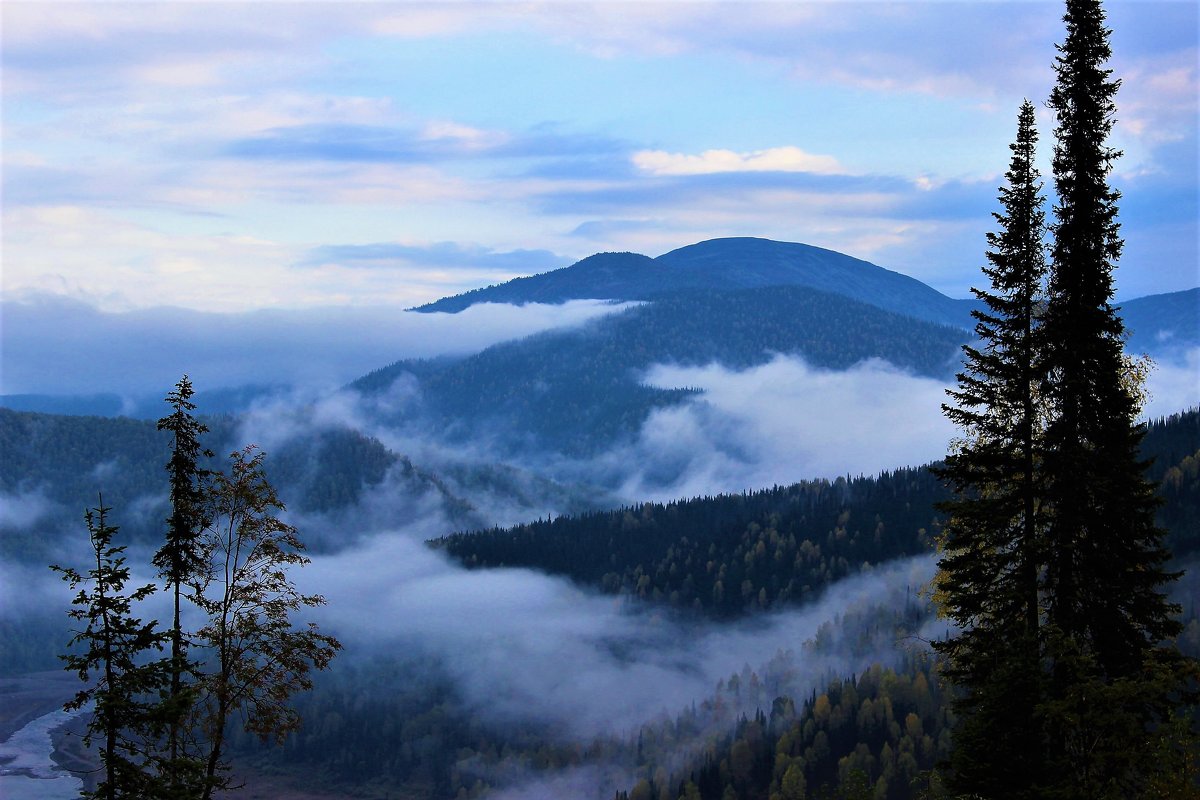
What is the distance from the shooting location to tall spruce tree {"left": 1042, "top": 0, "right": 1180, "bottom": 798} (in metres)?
37.0

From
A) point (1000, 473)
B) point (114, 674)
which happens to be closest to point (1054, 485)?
point (1000, 473)

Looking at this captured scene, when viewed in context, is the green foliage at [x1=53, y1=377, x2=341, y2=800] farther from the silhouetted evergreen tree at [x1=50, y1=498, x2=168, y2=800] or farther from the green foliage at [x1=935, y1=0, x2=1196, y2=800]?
the green foliage at [x1=935, y1=0, x2=1196, y2=800]

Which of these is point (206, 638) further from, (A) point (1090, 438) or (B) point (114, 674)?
(A) point (1090, 438)

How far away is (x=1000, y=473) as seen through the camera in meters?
38.6

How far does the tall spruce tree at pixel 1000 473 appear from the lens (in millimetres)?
37938

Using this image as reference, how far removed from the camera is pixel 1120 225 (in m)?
38.7

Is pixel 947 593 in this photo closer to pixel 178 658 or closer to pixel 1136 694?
pixel 1136 694

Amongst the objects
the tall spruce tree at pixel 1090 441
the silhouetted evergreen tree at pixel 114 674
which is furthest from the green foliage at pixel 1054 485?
the silhouetted evergreen tree at pixel 114 674

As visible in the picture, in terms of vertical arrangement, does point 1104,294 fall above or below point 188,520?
above

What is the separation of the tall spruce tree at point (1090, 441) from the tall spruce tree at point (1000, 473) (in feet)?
2.29

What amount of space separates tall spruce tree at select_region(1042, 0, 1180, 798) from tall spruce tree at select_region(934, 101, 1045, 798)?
70 cm

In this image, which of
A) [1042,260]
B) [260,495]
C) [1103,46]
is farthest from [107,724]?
[1103,46]

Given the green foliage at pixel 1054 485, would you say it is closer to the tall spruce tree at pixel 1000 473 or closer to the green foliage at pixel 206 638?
the tall spruce tree at pixel 1000 473

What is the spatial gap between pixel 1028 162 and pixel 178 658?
107 feet
